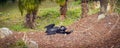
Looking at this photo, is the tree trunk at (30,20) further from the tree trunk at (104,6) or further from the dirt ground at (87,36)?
the tree trunk at (104,6)

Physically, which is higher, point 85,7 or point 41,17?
point 85,7

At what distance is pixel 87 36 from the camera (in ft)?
42.8

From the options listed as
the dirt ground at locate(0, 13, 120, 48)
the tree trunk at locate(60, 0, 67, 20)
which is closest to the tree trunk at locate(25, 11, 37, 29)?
the tree trunk at locate(60, 0, 67, 20)

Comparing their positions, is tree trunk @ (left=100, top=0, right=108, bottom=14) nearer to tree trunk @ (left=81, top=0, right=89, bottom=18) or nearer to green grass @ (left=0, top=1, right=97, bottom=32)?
tree trunk @ (left=81, top=0, right=89, bottom=18)

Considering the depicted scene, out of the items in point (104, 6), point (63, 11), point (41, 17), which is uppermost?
point (104, 6)

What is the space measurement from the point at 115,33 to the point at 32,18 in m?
5.73

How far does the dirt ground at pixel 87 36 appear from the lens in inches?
456

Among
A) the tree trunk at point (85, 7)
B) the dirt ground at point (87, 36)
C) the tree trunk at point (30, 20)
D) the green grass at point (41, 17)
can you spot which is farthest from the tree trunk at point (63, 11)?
the dirt ground at point (87, 36)

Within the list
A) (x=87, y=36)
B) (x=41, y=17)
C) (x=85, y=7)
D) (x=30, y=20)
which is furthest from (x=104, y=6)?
(x=41, y=17)

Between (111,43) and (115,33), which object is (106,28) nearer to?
(115,33)

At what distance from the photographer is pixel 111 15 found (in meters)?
15.0

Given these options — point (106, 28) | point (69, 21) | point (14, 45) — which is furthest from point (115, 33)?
point (69, 21)

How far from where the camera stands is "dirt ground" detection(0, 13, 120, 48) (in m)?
11.6

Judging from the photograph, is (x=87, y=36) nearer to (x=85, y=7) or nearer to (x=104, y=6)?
(x=104, y=6)
